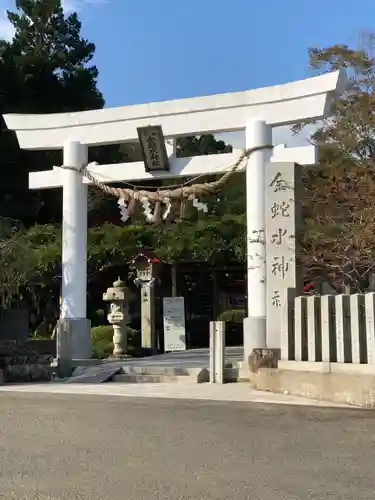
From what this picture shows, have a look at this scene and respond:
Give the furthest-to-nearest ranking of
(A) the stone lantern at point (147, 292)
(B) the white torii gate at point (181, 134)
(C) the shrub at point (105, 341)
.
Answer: (A) the stone lantern at point (147, 292)
(C) the shrub at point (105, 341)
(B) the white torii gate at point (181, 134)

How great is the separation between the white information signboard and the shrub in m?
1.04

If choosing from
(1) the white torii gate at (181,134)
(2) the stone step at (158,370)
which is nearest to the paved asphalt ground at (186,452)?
(2) the stone step at (158,370)

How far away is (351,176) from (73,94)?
56.0 feet

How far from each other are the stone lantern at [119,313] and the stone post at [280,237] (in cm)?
644

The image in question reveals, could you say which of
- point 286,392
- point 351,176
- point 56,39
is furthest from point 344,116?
point 56,39

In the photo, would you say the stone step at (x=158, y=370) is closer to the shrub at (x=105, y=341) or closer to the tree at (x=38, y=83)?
the shrub at (x=105, y=341)

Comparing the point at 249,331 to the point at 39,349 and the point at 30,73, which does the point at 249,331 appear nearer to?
the point at 39,349

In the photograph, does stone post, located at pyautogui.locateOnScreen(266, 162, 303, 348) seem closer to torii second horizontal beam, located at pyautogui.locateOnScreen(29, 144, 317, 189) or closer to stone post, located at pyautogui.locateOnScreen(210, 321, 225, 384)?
stone post, located at pyautogui.locateOnScreen(210, 321, 225, 384)

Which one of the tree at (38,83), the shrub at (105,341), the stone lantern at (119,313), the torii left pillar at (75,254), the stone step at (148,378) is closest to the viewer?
the stone step at (148,378)

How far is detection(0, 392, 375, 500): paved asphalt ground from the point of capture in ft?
14.2

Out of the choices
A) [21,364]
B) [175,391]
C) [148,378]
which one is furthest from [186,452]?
[21,364]

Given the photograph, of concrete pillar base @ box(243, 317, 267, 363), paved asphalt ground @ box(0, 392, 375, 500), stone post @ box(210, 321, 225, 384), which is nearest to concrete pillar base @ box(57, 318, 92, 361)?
stone post @ box(210, 321, 225, 384)

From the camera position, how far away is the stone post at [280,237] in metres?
11.1

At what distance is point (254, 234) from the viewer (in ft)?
45.7
